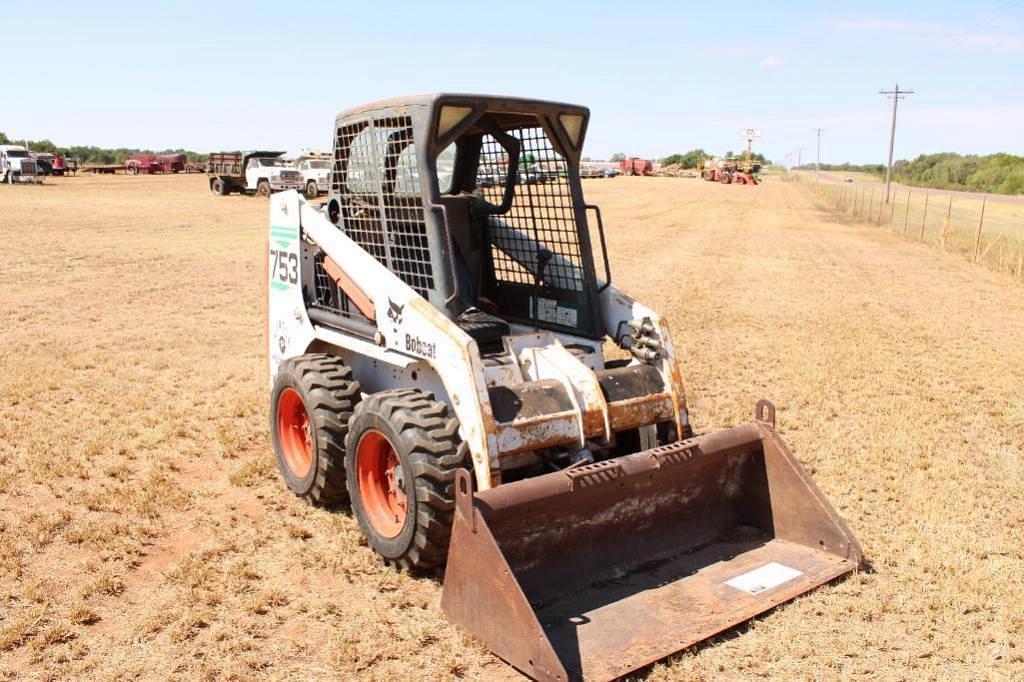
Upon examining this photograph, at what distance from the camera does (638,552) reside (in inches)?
183

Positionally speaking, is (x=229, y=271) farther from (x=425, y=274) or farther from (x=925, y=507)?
(x=925, y=507)

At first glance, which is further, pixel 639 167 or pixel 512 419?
pixel 639 167

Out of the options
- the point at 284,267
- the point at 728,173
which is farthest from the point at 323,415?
the point at 728,173

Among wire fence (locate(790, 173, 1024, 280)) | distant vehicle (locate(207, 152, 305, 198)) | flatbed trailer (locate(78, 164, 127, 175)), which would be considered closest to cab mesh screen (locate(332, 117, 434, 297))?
wire fence (locate(790, 173, 1024, 280))

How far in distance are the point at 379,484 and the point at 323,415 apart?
1.97 feet

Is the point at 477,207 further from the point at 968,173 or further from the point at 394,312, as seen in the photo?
the point at 968,173

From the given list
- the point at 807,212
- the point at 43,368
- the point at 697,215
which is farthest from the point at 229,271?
the point at 807,212

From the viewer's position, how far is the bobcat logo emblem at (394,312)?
4.90 m

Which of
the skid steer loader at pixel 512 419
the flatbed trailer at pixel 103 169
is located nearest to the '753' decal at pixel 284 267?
the skid steer loader at pixel 512 419

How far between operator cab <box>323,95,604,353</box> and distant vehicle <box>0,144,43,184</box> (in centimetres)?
4303

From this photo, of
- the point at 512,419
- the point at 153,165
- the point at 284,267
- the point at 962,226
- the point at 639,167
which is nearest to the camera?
the point at 512,419

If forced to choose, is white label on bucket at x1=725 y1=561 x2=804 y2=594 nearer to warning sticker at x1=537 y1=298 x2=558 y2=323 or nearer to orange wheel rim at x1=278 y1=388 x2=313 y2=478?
warning sticker at x1=537 y1=298 x2=558 y2=323

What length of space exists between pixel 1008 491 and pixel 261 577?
15.8 ft

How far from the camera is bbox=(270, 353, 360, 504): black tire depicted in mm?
5198
